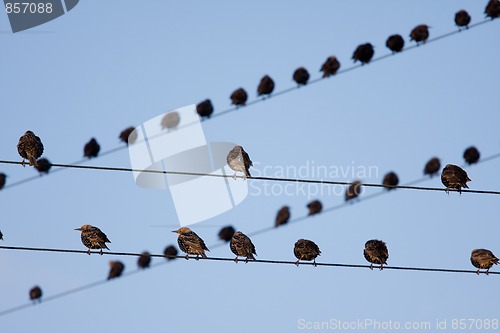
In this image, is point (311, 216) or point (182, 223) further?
point (311, 216)

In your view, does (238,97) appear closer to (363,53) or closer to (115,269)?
(363,53)

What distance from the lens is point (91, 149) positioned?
2747cm

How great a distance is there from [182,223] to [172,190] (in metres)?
0.87

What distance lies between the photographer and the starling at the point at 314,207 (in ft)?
102

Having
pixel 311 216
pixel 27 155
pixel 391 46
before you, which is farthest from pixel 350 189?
pixel 27 155

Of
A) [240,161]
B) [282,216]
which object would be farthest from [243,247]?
[282,216]

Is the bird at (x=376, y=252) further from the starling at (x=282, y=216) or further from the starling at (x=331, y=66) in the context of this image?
the starling at (x=282, y=216)

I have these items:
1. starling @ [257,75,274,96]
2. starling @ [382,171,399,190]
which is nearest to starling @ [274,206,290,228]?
starling @ [382,171,399,190]

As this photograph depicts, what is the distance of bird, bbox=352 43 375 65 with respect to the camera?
1000 inches

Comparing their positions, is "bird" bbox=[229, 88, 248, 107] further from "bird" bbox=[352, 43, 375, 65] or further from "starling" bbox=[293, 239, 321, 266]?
"starling" bbox=[293, 239, 321, 266]

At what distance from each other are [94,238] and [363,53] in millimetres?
11954

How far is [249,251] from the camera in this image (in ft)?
51.3

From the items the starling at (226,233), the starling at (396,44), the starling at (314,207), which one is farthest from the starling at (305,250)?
the starling at (226,233)

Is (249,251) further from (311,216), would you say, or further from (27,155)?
(311,216)
